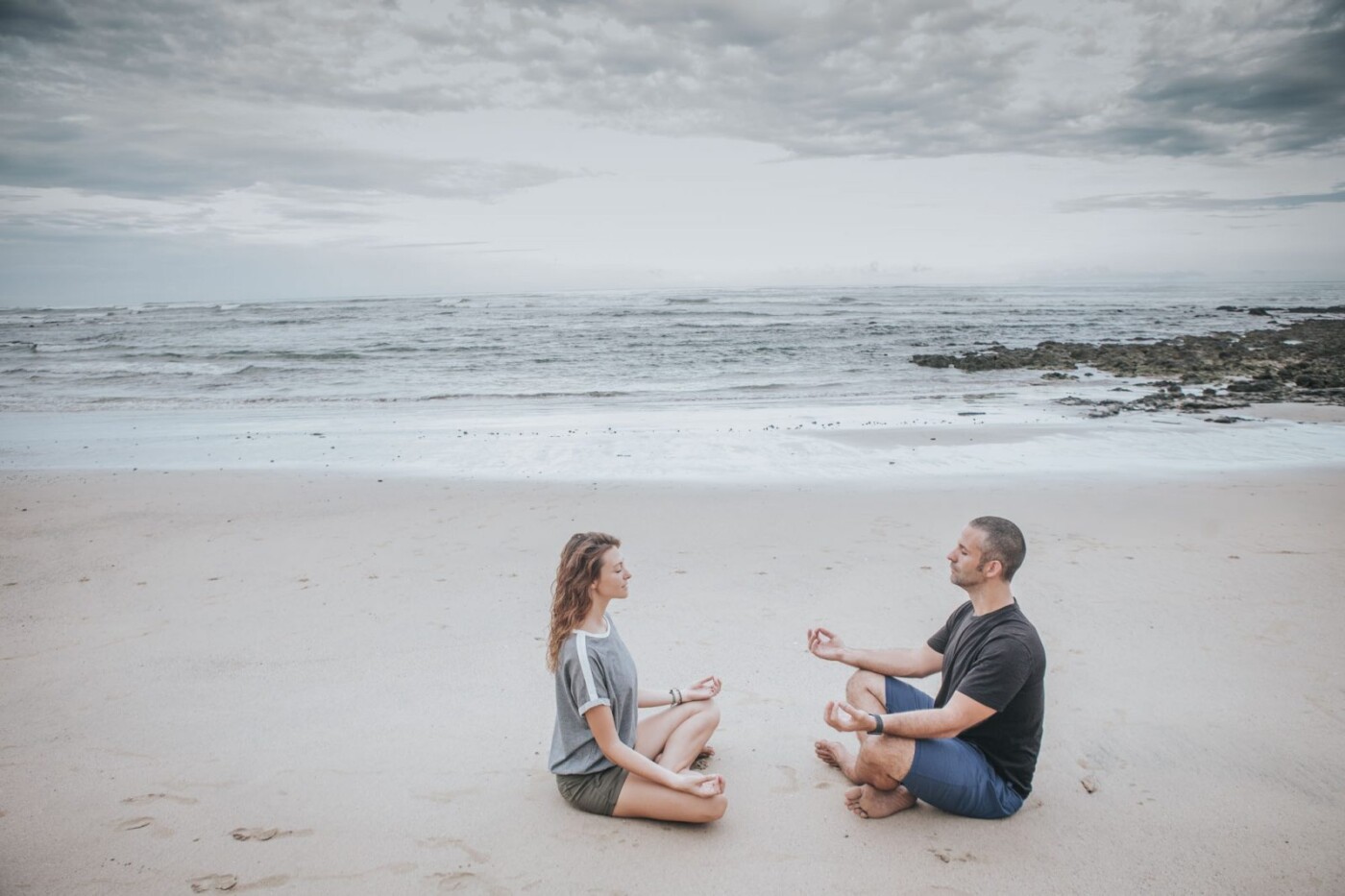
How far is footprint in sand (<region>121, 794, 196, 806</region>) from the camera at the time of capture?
3601mm

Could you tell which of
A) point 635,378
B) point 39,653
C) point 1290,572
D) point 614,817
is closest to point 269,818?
point 614,817

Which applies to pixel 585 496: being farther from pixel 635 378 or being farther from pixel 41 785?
→ pixel 635 378

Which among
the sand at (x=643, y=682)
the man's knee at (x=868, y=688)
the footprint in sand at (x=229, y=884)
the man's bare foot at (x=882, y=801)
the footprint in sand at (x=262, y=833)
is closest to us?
the footprint in sand at (x=229, y=884)

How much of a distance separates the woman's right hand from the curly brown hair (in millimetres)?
766

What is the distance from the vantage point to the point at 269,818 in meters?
3.50

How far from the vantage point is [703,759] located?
3.99 m

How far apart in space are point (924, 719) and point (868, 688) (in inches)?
21.6

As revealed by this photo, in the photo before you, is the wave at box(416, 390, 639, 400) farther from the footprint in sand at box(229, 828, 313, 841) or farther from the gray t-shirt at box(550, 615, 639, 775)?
the footprint in sand at box(229, 828, 313, 841)

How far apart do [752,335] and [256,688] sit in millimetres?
34022

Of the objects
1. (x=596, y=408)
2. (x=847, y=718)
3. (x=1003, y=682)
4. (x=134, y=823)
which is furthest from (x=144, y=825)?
(x=596, y=408)

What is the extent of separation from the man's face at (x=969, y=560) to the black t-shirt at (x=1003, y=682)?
0.18 m

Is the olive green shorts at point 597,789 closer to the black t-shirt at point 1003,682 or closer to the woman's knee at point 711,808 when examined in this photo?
the woman's knee at point 711,808

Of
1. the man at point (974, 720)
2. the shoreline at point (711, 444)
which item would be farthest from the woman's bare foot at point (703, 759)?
the shoreline at point (711, 444)

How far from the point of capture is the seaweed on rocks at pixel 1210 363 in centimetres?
1642
